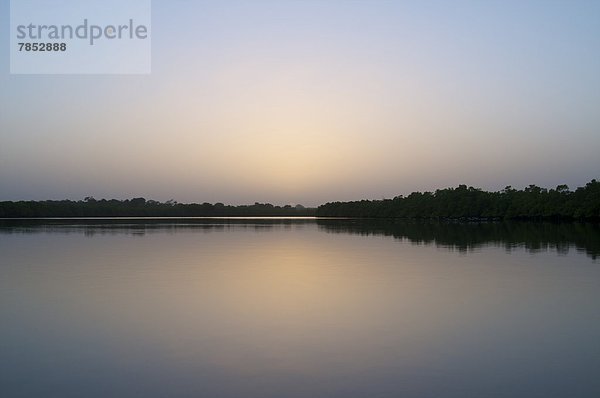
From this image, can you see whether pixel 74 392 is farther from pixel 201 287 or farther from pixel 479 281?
pixel 479 281

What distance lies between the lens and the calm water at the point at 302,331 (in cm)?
777

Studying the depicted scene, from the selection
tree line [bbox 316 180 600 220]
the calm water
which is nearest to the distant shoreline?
tree line [bbox 316 180 600 220]

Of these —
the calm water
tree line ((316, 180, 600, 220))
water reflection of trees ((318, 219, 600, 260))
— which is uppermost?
tree line ((316, 180, 600, 220))

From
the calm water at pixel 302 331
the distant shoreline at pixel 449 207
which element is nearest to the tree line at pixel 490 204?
the distant shoreline at pixel 449 207

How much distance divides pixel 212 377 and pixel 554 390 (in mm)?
4650

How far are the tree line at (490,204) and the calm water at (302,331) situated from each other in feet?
202

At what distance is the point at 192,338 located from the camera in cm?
1035

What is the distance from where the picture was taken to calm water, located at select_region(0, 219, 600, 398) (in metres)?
7.77

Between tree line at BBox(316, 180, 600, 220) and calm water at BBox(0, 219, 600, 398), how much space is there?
61670mm

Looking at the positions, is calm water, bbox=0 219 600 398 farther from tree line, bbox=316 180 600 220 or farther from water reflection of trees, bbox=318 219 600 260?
tree line, bbox=316 180 600 220

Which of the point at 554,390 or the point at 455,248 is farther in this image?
the point at 455,248

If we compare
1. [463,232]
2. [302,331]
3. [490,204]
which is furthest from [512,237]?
[490,204]

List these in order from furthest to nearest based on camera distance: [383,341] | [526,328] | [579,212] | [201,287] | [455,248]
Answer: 1. [579,212]
2. [455,248]
3. [201,287]
4. [526,328]
5. [383,341]

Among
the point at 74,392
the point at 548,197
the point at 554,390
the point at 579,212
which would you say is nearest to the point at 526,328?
the point at 554,390
